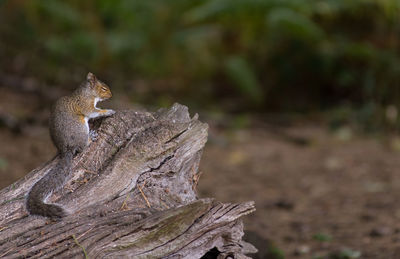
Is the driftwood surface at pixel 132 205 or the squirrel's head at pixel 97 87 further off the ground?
the squirrel's head at pixel 97 87

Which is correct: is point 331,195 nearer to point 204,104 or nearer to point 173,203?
point 173,203

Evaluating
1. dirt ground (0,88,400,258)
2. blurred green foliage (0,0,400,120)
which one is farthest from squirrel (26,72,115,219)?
blurred green foliage (0,0,400,120)

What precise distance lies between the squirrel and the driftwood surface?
0.04 metres

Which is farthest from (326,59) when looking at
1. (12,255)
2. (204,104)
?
(12,255)

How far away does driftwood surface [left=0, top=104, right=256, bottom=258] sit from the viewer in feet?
8.11

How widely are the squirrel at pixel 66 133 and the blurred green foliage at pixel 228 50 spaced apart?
496cm

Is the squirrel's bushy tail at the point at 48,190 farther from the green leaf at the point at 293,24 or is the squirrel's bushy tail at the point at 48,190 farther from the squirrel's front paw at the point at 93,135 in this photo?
the green leaf at the point at 293,24

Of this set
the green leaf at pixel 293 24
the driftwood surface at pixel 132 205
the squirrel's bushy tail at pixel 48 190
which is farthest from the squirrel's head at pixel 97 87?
the green leaf at pixel 293 24

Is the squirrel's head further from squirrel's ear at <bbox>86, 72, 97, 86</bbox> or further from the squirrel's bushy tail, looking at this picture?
the squirrel's bushy tail

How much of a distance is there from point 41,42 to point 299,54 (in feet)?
12.9

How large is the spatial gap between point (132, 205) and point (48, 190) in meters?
0.41

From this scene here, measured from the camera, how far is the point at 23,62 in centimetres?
831

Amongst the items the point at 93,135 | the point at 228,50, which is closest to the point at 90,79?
the point at 93,135

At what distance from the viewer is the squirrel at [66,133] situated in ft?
8.48
